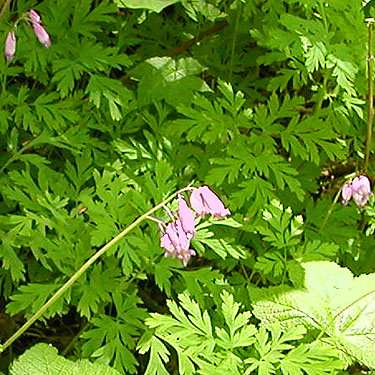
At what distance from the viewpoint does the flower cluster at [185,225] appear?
1892 millimetres

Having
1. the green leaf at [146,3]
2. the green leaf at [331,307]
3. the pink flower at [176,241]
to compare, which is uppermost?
the green leaf at [146,3]

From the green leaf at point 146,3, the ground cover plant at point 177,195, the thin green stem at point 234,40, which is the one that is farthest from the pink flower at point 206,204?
the thin green stem at point 234,40

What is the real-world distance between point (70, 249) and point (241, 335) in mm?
686

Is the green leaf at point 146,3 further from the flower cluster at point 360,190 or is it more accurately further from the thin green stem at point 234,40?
the flower cluster at point 360,190

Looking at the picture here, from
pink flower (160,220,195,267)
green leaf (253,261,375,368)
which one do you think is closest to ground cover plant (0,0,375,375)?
green leaf (253,261,375,368)

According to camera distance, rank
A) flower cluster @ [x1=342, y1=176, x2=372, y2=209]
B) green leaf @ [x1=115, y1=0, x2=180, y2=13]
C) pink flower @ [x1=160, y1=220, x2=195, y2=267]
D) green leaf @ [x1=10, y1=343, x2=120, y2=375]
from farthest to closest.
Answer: green leaf @ [x1=115, y1=0, x2=180, y2=13] < flower cluster @ [x1=342, y1=176, x2=372, y2=209] < green leaf @ [x1=10, y1=343, x2=120, y2=375] < pink flower @ [x1=160, y1=220, x2=195, y2=267]

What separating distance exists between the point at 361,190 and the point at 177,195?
0.64 metres

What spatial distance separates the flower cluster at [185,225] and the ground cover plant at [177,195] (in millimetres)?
381

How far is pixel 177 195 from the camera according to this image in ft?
8.50

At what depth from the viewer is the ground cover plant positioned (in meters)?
2.39

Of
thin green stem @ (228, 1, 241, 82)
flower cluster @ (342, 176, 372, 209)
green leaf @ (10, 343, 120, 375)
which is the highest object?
thin green stem @ (228, 1, 241, 82)

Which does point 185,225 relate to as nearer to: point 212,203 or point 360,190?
point 212,203

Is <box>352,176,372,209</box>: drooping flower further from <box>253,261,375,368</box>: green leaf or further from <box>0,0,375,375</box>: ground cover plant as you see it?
<box>253,261,375,368</box>: green leaf

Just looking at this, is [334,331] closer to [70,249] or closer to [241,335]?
[241,335]
